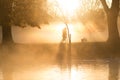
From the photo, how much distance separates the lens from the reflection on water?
16188mm

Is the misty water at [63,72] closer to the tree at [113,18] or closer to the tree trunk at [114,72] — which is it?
the tree trunk at [114,72]

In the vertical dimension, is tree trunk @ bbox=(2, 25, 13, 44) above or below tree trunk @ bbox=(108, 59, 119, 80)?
below

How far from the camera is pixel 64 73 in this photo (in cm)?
1772

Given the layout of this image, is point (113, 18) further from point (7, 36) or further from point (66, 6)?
point (7, 36)

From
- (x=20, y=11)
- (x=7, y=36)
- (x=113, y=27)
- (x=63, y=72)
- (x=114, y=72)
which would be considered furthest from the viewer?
(x=7, y=36)

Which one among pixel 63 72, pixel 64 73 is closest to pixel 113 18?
pixel 63 72

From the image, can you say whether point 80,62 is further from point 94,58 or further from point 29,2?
point 29,2

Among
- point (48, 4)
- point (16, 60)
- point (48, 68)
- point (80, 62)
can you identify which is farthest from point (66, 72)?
point (48, 4)

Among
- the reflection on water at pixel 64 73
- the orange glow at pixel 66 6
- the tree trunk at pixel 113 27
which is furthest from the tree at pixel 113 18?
the reflection on water at pixel 64 73

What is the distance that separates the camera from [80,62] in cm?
2252

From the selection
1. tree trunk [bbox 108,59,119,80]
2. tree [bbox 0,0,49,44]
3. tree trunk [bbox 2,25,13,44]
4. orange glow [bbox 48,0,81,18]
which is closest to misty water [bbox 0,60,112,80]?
tree trunk [bbox 108,59,119,80]

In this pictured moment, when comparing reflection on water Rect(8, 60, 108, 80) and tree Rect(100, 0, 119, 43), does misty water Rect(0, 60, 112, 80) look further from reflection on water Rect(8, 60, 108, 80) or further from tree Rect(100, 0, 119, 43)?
tree Rect(100, 0, 119, 43)

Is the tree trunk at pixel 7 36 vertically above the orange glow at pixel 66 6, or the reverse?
the orange glow at pixel 66 6

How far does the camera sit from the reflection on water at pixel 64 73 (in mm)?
16188
